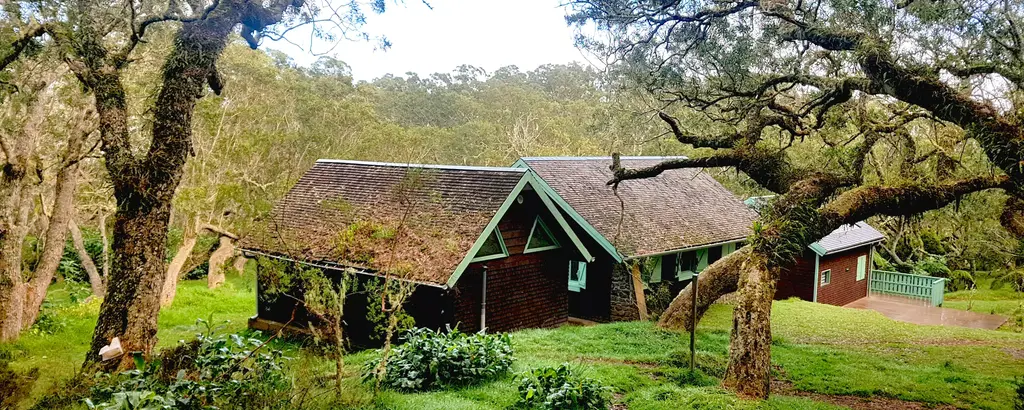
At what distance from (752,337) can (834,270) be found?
17.1 meters

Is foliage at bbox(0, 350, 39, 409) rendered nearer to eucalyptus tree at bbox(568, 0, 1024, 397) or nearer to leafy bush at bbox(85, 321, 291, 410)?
leafy bush at bbox(85, 321, 291, 410)

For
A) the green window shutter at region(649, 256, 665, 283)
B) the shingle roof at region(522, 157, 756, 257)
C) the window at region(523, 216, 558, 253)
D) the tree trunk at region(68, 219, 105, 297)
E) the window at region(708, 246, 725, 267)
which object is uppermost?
the shingle roof at region(522, 157, 756, 257)

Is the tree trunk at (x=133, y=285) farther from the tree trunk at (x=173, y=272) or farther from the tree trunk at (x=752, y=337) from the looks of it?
the tree trunk at (x=173, y=272)

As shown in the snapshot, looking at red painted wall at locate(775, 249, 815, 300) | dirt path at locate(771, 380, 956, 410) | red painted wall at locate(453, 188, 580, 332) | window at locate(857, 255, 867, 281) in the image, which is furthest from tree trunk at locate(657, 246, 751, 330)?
window at locate(857, 255, 867, 281)

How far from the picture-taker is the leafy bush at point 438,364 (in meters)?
8.76

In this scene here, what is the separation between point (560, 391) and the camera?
755 cm

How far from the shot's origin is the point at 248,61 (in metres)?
29.6

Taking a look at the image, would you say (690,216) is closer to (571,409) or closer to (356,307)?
(356,307)

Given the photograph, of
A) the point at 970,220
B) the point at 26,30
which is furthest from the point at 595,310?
the point at 970,220

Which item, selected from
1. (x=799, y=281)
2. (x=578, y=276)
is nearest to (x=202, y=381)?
(x=578, y=276)

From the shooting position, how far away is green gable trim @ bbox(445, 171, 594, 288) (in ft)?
43.1

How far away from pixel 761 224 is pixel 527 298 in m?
6.85

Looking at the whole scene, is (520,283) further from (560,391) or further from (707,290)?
(560,391)

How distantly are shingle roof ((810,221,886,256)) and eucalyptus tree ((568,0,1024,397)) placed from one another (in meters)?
9.12
